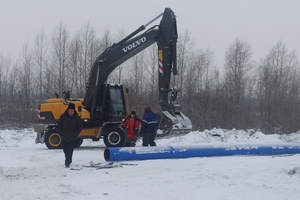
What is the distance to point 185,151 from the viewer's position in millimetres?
13477

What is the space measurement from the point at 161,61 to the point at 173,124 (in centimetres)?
347

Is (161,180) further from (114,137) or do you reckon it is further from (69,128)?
(114,137)

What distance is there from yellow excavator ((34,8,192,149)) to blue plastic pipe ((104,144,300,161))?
4292 millimetres

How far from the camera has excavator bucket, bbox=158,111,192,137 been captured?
15.8m

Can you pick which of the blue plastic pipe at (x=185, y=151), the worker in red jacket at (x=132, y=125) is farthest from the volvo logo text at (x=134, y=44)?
the blue plastic pipe at (x=185, y=151)

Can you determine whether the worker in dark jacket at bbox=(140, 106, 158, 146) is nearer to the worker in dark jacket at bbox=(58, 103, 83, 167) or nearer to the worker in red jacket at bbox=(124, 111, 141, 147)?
the worker in red jacket at bbox=(124, 111, 141, 147)

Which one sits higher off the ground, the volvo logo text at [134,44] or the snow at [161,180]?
the volvo logo text at [134,44]

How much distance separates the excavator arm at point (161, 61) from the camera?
54.7 ft

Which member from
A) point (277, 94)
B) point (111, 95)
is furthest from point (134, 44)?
point (277, 94)

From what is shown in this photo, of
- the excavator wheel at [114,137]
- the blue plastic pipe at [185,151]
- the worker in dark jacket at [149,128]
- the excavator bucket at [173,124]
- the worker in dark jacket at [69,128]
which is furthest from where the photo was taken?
the excavator wheel at [114,137]

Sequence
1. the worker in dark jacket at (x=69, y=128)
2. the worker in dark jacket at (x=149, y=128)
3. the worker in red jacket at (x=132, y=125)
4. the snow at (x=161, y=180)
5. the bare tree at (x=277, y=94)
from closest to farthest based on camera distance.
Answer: the snow at (x=161, y=180) → the worker in dark jacket at (x=69, y=128) → the worker in dark jacket at (x=149, y=128) → the worker in red jacket at (x=132, y=125) → the bare tree at (x=277, y=94)

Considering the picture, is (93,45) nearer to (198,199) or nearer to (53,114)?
(53,114)

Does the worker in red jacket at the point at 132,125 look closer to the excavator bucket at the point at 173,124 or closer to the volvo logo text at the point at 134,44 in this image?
the excavator bucket at the point at 173,124

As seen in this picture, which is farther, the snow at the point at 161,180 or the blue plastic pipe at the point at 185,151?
the blue plastic pipe at the point at 185,151
